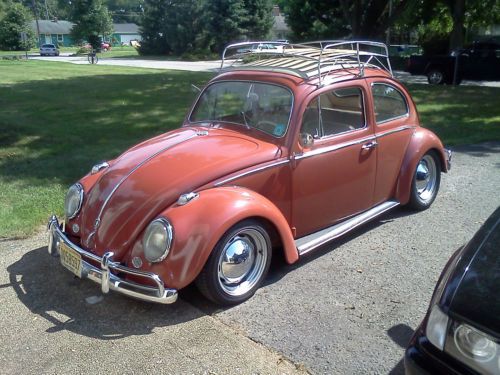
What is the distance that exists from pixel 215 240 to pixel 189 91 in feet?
44.5

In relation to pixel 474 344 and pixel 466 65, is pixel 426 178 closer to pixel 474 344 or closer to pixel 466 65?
pixel 474 344

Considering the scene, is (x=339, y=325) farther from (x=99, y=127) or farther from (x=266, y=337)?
(x=99, y=127)

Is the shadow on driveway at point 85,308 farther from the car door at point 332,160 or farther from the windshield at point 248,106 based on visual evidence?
the windshield at point 248,106

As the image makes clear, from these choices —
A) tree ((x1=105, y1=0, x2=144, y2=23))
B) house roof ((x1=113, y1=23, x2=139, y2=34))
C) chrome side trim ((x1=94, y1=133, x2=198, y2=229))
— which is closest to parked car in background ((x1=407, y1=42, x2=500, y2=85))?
chrome side trim ((x1=94, y1=133, x2=198, y2=229))

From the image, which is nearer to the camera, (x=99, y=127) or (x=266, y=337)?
(x=266, y=337)

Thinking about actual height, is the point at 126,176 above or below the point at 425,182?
above

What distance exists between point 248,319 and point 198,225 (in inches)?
30.9

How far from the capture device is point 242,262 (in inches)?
153

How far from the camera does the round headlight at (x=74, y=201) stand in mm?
4168

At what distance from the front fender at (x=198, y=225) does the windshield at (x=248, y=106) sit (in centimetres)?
86

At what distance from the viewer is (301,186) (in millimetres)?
4336

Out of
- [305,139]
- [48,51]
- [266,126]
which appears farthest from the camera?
[48,51]

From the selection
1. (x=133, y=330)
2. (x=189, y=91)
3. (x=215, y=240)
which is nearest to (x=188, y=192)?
(x=215, y=240)

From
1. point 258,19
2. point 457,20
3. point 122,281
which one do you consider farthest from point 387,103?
point 258,19
